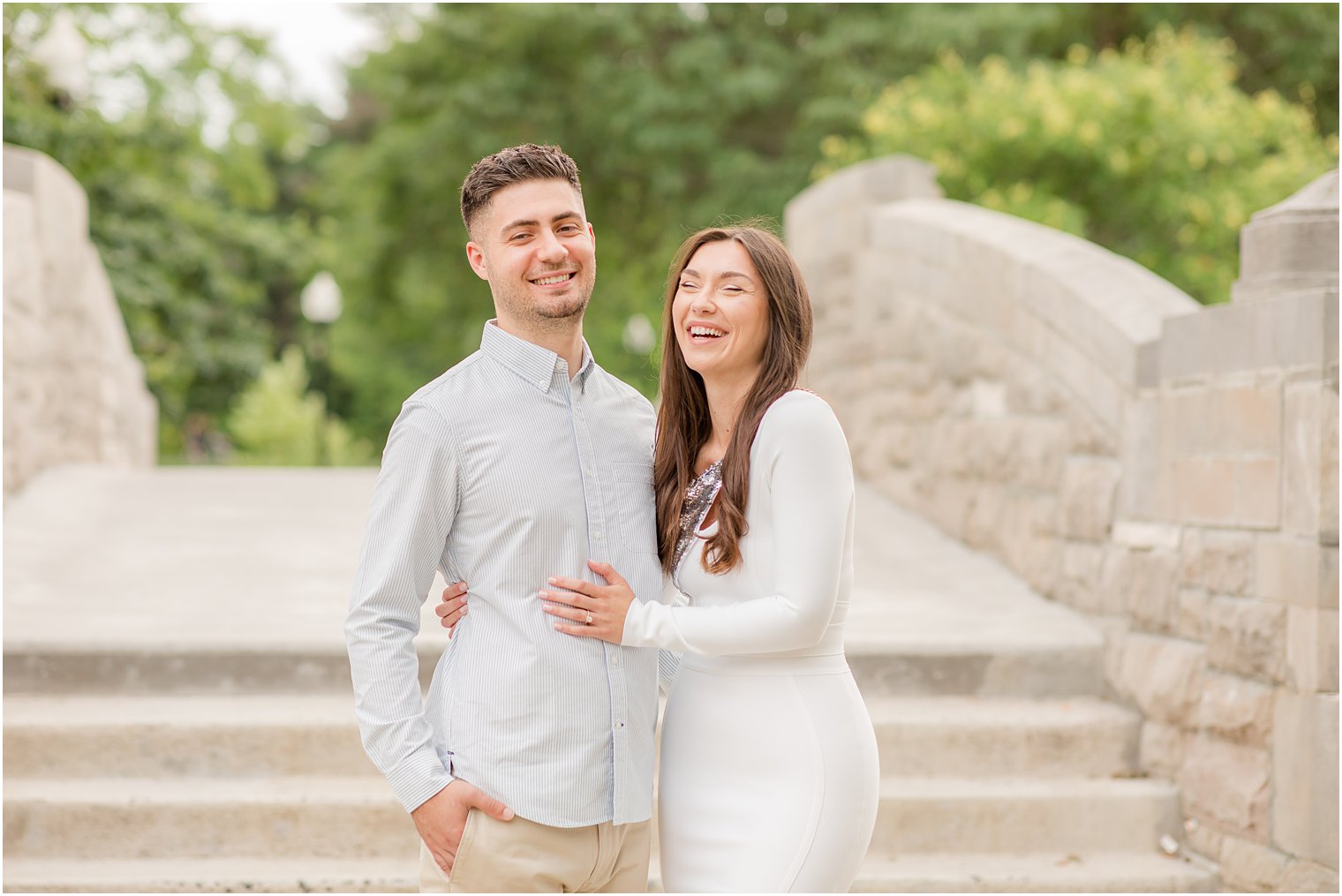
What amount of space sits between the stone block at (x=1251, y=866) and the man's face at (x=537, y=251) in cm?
284

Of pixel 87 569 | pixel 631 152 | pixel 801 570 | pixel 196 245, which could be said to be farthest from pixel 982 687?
pixel 631 152

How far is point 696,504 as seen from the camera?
2.41m

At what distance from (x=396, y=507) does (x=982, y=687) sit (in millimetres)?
3158

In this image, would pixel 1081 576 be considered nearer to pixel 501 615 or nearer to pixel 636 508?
pixel 636 508

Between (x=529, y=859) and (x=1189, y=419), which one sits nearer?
(x=529, y=859)

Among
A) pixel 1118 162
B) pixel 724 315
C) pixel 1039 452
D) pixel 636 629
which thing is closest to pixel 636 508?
pixel 636 629

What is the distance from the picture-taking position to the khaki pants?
2203mm

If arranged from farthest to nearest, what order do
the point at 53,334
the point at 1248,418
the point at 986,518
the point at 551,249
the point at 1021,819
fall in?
the point at 53,334, the point at 986,518, the point at 1021,819, the point at 1248,418, the point at 551,249

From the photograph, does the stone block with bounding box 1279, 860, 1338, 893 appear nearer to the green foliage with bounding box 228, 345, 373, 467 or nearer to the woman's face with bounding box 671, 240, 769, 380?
the woman's face with bounding box 671, 240, 769, 380

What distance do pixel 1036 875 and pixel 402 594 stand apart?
2657 millimetres

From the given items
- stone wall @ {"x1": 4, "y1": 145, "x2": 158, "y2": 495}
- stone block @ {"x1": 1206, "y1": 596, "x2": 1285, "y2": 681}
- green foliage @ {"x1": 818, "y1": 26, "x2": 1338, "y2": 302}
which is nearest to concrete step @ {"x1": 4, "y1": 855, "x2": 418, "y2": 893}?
stone block @ {"x1": 1206, "y1": 596, "x2": 1285, "y2": 681}

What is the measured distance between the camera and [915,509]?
23.0 feet

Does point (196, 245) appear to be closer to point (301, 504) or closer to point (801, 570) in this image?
point (301, 504)

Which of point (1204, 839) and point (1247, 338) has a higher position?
point (1247, 338)
